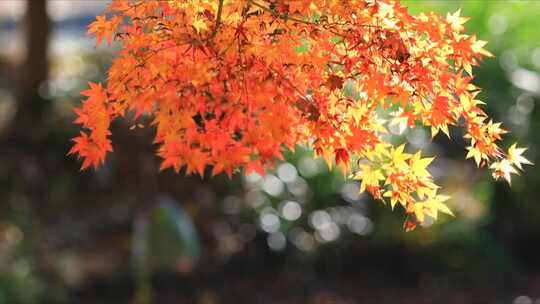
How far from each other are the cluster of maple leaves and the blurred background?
2.87m

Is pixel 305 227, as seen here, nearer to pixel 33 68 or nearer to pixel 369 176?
pixel 33 68

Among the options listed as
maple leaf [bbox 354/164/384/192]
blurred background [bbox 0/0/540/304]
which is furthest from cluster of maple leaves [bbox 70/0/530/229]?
blurred background [bbox 0/0/540/304]

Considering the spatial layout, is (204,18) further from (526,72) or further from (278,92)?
(526,72)

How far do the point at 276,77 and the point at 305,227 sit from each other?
132 inches

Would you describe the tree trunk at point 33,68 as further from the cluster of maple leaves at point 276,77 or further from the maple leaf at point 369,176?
the maple leaf at point 369,176

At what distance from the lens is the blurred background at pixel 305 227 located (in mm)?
4590

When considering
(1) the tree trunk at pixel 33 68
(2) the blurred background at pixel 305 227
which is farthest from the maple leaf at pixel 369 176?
(1) the tree trunk at pixel 33 68

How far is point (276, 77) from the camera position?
143 centimetres

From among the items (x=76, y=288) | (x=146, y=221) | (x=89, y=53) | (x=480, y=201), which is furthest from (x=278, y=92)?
(x=89, y=53)

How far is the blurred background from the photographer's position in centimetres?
459

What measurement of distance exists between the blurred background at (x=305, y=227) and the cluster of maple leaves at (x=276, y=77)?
287 centimetres

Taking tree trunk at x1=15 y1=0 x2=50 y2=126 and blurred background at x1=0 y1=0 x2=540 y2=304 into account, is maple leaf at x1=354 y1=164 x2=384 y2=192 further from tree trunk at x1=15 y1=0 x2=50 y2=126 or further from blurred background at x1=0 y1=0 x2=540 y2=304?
tree trunk at x1=15 y1=0 x2=50 y2=126

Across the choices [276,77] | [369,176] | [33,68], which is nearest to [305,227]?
[33,68]

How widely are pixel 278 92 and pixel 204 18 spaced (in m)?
0.18
